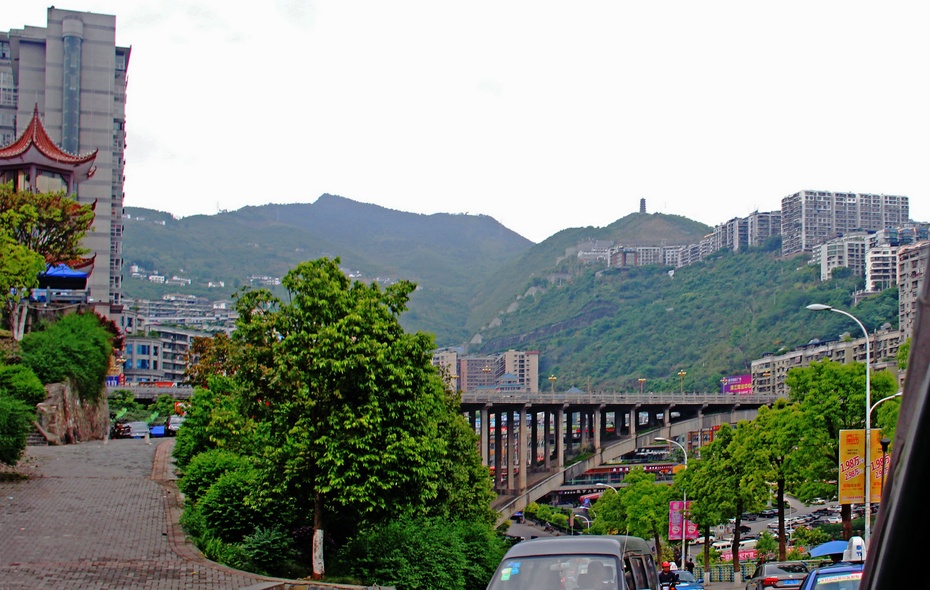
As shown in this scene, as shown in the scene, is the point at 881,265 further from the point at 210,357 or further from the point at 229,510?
the point at 229,510

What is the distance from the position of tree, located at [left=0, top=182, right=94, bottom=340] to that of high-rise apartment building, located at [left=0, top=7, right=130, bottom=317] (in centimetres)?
4588

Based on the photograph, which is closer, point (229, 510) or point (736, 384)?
point (229, 510)

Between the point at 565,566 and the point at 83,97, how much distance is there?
98.5 metres

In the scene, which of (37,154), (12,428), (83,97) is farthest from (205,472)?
(83,97)

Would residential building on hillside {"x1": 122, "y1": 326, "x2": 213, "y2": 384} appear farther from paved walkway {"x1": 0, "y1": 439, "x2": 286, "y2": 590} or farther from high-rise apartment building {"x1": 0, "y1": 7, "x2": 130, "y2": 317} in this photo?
paved walkway {"x1": 0, "y1": 439, "x2": 286, "y2": 590}

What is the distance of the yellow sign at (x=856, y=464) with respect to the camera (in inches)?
843

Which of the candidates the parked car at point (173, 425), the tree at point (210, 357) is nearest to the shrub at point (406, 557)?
the tree at point (210, 357)

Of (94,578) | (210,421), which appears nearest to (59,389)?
(210,421)

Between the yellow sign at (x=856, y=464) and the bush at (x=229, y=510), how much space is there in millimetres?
12141

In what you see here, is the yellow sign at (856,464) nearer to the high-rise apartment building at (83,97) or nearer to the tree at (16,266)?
the tree at (16,266)

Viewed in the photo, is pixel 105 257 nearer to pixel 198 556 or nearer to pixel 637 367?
pixel 198 556

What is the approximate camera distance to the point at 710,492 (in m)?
42.7

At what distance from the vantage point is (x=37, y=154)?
57.2 m

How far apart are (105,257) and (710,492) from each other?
6678cm
